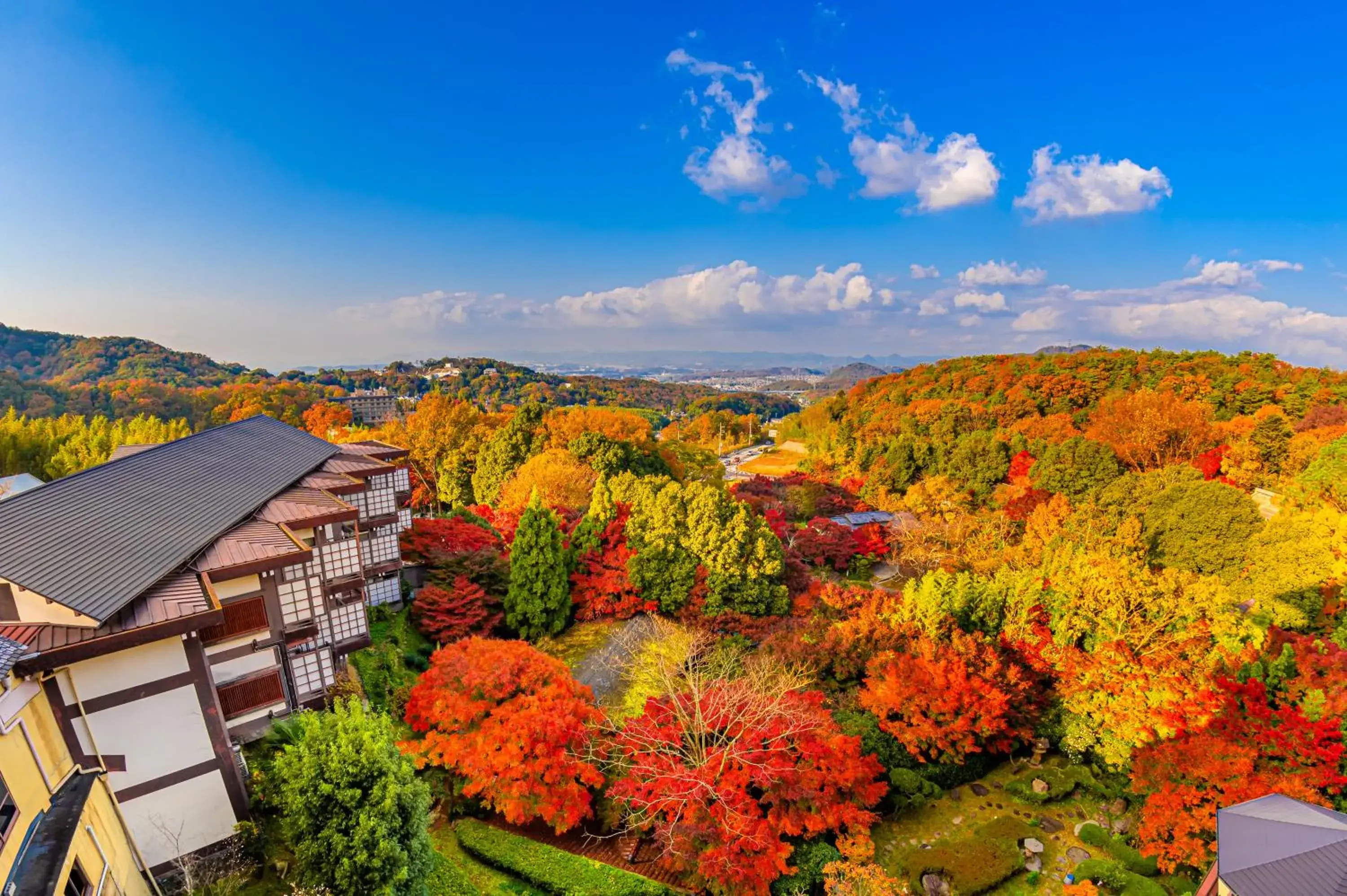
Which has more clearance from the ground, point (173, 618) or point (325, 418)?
point (325, 418)

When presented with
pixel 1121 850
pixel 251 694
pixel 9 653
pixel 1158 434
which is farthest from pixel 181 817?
pixel 1158 434

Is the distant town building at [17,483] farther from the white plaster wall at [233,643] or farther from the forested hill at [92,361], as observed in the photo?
the forested hill at [92,361]

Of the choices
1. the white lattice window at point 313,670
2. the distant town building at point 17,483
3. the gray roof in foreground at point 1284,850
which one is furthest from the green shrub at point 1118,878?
the distant town building at point 17,483

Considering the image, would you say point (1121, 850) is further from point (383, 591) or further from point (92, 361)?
point (92, 361)

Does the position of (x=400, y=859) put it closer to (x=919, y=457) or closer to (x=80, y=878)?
(x=80, y=878)

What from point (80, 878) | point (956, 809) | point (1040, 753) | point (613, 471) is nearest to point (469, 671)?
point (80, 878)

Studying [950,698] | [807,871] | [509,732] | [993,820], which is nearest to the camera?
[509,732]

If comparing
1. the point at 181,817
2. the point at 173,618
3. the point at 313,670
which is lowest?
the point at 181,817
